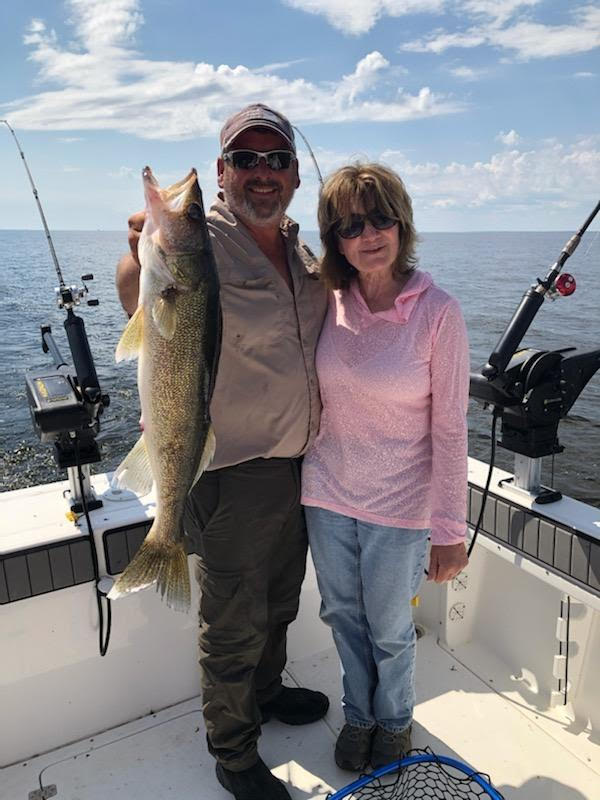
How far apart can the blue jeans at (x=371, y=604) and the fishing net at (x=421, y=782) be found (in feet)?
0.59

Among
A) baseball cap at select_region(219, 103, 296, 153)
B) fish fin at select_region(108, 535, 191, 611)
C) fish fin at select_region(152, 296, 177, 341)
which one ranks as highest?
baseball cap at select_region(219, 103, 296, 153)

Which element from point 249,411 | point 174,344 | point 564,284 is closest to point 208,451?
point 249,411

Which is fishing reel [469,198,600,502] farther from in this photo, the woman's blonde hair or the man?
the man

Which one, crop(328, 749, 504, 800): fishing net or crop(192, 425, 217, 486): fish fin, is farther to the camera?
crop(328, 749, 504, 800): fishing net

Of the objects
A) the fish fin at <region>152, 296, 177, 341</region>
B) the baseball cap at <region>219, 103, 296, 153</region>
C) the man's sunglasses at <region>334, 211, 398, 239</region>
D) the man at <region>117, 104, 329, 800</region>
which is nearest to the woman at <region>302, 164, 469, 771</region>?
the man's sunglasses at <region>334, 211, 398, 239</region>

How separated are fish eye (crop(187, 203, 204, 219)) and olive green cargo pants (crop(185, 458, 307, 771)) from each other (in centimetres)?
93

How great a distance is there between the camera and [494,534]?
3.44m

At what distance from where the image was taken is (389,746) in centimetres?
282

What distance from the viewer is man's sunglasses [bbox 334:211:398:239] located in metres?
2.43

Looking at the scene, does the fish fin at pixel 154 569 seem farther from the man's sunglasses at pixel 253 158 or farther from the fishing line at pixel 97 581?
the man's sunglasses at pixel 253 158

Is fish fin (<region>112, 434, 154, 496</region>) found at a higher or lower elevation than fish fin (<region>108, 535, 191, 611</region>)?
higher

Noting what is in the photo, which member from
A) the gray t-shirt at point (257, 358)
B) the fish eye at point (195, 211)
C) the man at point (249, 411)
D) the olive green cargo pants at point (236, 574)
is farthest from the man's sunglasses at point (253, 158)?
the olive green cargo pants at point (236, 574)

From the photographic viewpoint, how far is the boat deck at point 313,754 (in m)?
2.89

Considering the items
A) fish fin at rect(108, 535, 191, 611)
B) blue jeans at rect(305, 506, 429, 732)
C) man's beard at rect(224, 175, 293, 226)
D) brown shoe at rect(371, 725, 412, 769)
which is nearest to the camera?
fish fin at rect(108, 535, 191, 611)
